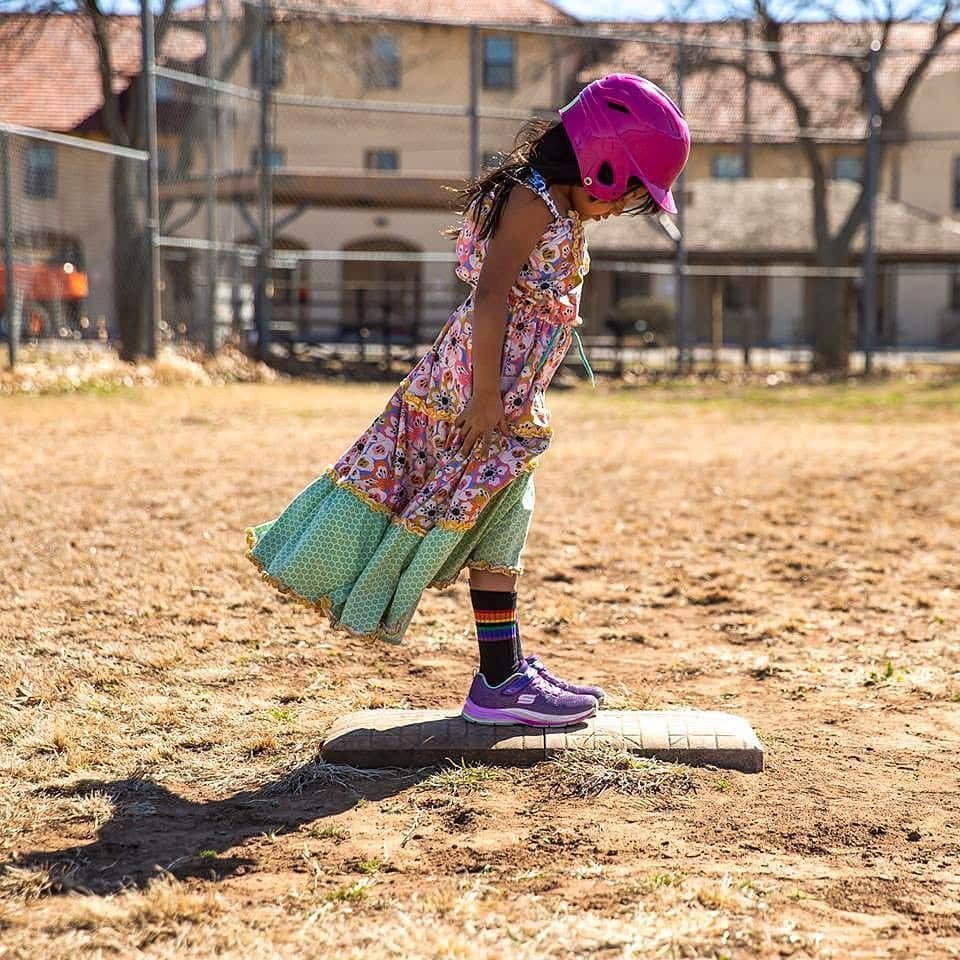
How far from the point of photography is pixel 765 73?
15.3 meters

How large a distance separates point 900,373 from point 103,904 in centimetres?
1419

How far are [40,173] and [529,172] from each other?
1167 centimetres

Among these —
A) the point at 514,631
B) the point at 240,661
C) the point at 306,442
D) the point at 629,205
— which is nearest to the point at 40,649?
the point at 240,661

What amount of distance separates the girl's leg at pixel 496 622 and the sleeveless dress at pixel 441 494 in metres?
0.05

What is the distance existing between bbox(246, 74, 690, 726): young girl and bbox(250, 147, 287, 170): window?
1090 cm

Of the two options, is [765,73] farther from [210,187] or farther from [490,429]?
[490,429]

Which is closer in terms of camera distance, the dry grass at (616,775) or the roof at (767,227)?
the dry grass at (616,775)

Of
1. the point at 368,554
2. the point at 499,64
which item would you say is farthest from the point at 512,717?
the point at 499,64

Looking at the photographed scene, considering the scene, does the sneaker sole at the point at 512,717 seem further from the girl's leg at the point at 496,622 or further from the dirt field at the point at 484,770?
the dirt field at the point at 484,770

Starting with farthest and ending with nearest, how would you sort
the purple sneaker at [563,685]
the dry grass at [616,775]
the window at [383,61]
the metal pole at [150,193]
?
the window at [383,61] < the metal pole at [150,193] < the purple sneaker at [563,685] < the dry grass at [616,775]

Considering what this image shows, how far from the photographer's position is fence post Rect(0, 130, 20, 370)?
10.4 m

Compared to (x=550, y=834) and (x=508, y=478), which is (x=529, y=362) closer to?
(x=508, y=478)

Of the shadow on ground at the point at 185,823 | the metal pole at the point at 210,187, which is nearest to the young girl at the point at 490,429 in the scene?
the shadow on ground at the point at 185,823

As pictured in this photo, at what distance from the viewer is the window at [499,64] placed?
17016 mm
